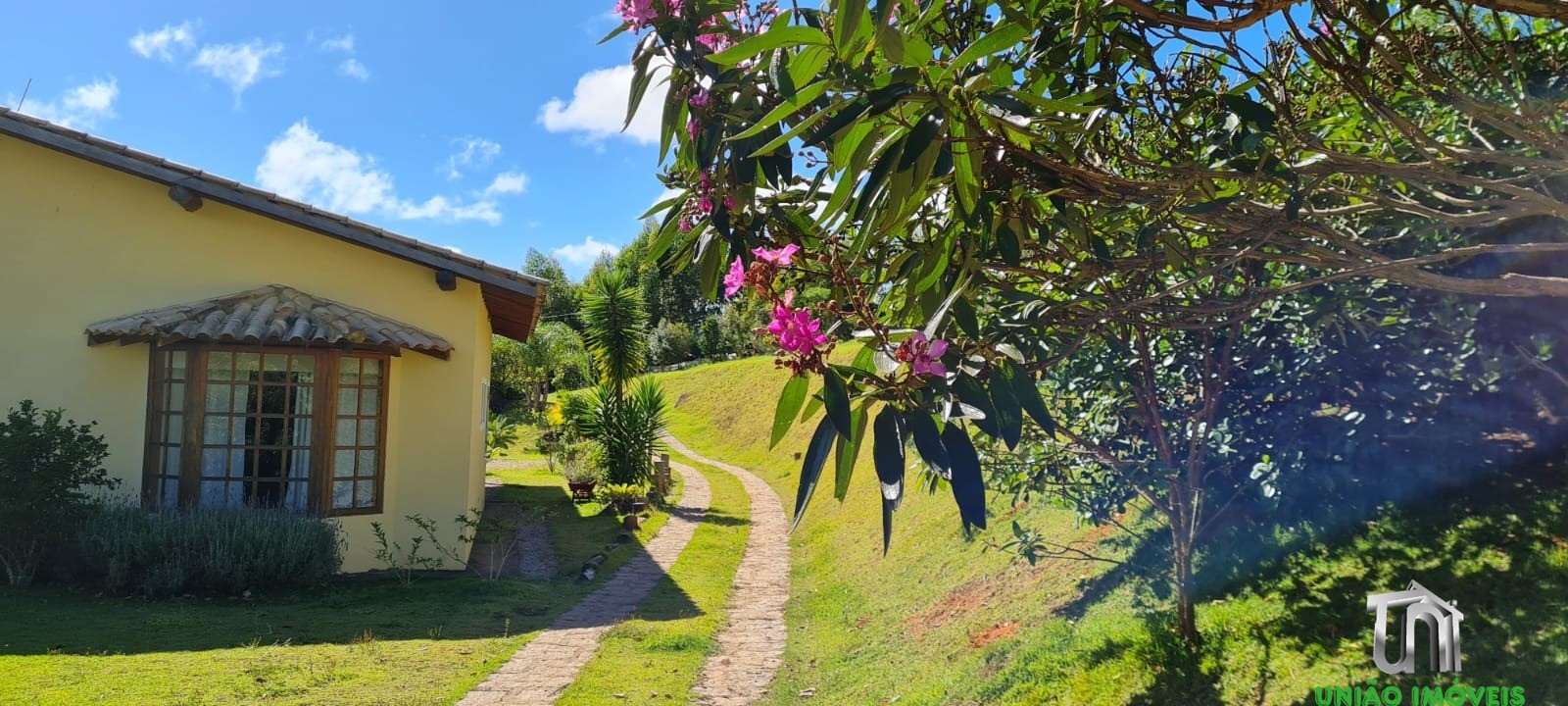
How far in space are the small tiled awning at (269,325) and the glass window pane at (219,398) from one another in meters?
0.59

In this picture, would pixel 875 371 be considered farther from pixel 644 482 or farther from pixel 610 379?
pixel 610 379

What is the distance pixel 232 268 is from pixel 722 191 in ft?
29.9

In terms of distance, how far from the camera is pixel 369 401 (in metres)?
9.52

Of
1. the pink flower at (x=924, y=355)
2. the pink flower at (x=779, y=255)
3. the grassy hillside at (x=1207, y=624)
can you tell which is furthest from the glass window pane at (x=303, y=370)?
the pink flower at (x=924, y=355)

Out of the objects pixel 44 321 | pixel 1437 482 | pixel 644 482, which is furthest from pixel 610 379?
pixel 1437 482

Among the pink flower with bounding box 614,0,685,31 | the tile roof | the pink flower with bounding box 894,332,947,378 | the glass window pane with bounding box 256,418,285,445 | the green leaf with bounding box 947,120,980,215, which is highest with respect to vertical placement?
the tile roof

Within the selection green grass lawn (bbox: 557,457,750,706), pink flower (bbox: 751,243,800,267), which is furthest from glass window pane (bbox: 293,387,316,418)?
pink flower (bbox: 751,243,800,267)

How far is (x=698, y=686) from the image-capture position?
637 cm

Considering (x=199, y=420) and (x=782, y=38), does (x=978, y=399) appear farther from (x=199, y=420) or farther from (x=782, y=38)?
(x=199, y=420)

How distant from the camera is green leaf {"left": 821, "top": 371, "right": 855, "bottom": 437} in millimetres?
1737

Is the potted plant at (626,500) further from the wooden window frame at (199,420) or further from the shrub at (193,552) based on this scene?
the shrub at (193,552)

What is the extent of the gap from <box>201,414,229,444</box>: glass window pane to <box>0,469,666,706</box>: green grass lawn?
175cm

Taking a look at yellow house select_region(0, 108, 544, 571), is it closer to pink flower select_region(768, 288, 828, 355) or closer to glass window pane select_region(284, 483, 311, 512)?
glass window pane select_region(284, 483, 311, 512)

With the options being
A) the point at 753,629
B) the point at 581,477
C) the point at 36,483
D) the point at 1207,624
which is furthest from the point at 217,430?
the point at 1207,624
